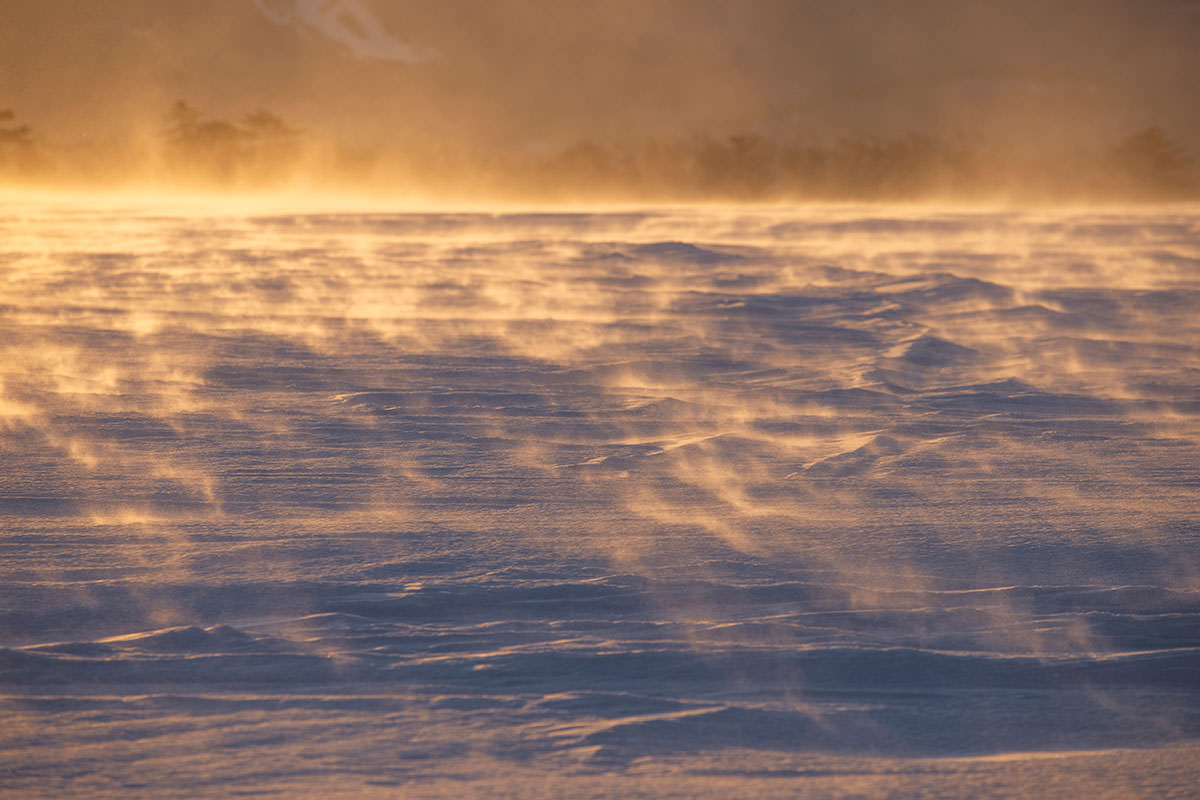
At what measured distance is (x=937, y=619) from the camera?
2.79m

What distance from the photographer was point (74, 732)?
2.21 metres

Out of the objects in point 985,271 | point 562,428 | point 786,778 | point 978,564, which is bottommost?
point 786,778

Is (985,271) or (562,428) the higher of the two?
(985,271)

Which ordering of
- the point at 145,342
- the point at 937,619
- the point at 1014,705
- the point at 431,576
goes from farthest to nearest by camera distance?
the point at 145,342, the point at 431,576, the point at 937,619, the point at 1014,705

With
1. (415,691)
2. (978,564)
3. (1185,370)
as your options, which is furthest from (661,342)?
(415,691)

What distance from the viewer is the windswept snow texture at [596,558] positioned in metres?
2.18

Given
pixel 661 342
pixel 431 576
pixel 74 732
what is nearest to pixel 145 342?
pixel 661 342

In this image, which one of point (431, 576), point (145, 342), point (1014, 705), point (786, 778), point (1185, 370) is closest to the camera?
point (786, 778)

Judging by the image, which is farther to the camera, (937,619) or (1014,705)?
(937,619)

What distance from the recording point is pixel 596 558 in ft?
10.4

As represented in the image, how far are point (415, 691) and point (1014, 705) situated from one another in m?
1.16

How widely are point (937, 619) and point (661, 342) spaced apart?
4.20 m

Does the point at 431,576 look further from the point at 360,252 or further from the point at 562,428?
the point at 360,252

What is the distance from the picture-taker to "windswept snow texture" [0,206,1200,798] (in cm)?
218
